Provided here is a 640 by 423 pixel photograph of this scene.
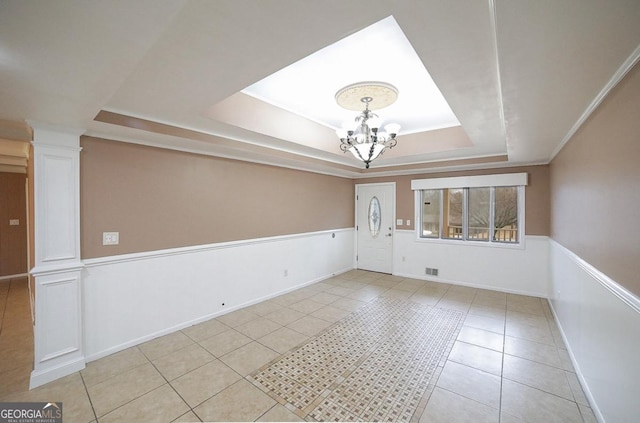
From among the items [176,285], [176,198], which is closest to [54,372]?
[176,285]

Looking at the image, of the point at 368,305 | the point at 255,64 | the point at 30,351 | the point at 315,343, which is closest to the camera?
the point at 255,64

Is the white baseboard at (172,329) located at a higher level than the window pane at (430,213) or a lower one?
lower

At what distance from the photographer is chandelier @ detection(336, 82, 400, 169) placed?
2535 millimetres

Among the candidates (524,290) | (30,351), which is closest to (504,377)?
(524,290)

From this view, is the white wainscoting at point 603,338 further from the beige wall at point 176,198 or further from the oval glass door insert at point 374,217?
the beige wall at point 176,198

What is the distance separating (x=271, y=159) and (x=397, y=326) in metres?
2.93

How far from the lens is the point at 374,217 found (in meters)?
6.10

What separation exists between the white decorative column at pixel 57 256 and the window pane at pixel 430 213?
17.8ft

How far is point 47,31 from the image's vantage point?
105cm

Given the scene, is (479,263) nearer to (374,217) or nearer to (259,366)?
(374,217)

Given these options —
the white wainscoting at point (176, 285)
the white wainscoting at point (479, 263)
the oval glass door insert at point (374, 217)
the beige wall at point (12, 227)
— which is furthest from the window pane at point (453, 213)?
the beige wall at point (12, 227)

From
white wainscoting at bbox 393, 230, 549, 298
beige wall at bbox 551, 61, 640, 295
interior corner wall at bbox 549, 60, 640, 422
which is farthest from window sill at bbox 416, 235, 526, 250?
beige wall at bbox 551, 61, 640, 295

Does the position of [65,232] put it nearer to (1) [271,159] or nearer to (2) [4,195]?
(1) [271,159]

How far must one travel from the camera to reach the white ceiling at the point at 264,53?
40.0 inches
